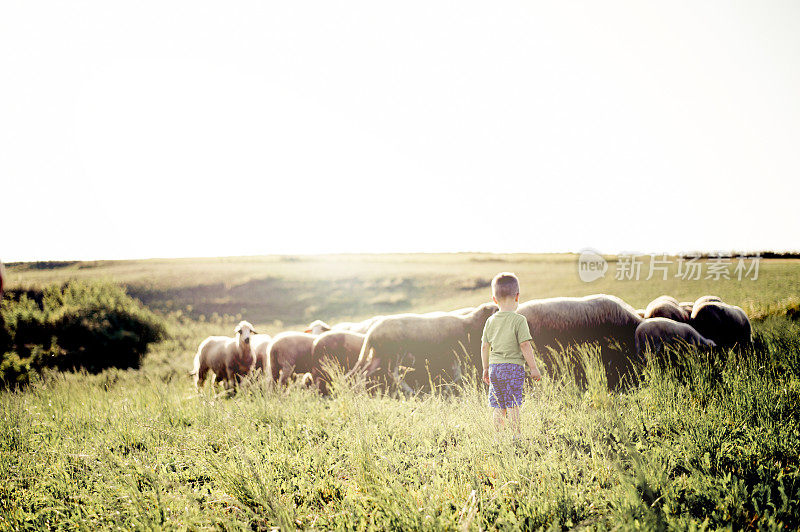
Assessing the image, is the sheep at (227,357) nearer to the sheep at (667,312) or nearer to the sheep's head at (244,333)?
the sheep's head at (244,333)

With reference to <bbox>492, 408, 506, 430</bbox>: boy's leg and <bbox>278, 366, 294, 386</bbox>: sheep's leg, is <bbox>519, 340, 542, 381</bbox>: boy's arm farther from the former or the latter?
<bbox>278, 366, 294, 386</bbox>: sheep's leg

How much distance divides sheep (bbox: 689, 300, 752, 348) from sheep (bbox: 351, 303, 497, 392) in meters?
4.61

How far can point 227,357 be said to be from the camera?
1422 centimetres

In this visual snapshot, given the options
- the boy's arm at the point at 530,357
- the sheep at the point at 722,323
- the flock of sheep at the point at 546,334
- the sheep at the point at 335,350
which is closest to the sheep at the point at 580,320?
the flock of sheep at the point at 546,334

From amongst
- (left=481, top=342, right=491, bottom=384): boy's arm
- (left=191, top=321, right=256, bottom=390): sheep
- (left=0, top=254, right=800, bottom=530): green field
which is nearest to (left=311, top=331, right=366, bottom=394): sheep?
(left=0, top=254, right=800, bottom=530): green field

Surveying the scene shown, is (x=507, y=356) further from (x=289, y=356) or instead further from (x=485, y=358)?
(x=289, y=356)

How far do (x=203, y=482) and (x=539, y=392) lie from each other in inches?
172

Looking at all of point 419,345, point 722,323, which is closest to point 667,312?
point 722,323

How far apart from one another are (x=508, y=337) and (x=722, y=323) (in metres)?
6.81

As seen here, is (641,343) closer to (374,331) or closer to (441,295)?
(374,331)

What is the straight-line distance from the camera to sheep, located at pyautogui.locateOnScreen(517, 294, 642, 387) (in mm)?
8164

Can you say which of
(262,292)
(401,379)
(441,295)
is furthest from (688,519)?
(262,292)

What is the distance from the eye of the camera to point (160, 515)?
405 centimetres

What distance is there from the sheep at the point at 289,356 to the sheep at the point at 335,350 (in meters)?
0.71
